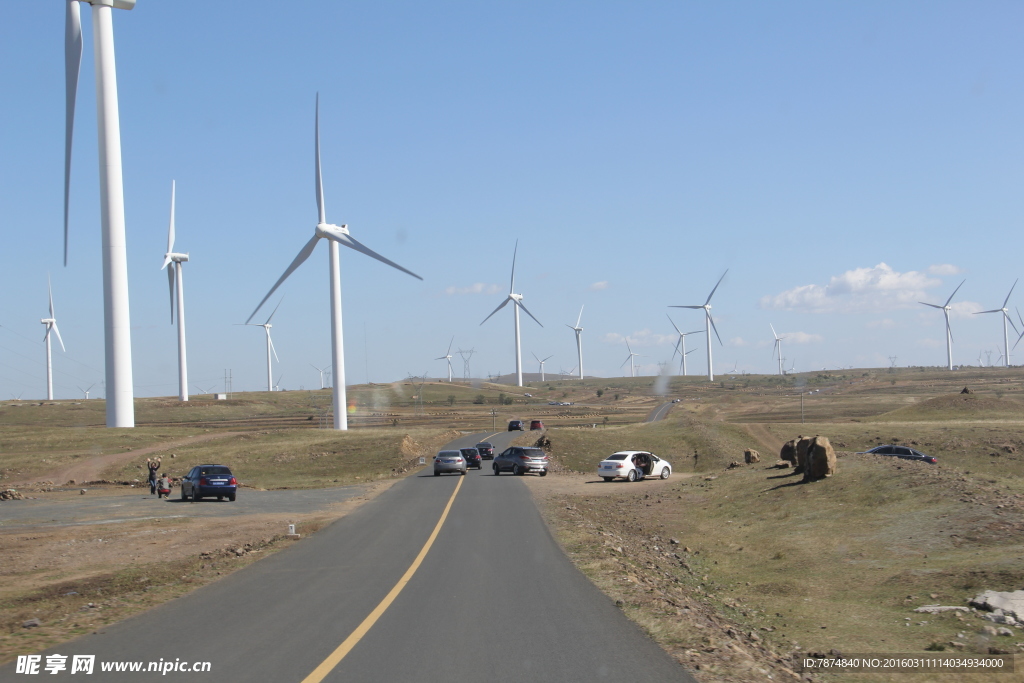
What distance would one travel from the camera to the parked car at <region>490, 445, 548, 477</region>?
46.5 metres

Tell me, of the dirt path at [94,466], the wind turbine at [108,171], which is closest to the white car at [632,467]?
the dirt path at [94,466]

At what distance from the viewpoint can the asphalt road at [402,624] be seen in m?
8.27

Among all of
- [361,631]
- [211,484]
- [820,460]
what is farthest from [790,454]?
[361,631]

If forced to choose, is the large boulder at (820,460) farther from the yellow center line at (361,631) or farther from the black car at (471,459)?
the black car at (471,459)

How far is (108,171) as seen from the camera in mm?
55094

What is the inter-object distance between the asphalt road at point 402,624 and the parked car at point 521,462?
2819 cm

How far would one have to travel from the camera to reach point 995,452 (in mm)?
50875

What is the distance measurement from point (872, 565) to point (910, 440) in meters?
43.9

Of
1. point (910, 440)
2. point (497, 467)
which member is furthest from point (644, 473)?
point (910, 440)

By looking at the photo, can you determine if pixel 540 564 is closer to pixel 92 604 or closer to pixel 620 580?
pixel 620 580

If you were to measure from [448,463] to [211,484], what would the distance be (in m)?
15.1

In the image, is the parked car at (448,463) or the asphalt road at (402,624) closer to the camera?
the asphalt road at (402,624)

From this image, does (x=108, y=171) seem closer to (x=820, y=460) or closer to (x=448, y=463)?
(x=448, y=463)

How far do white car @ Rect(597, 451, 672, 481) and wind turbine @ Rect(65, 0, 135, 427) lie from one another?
36053mm
